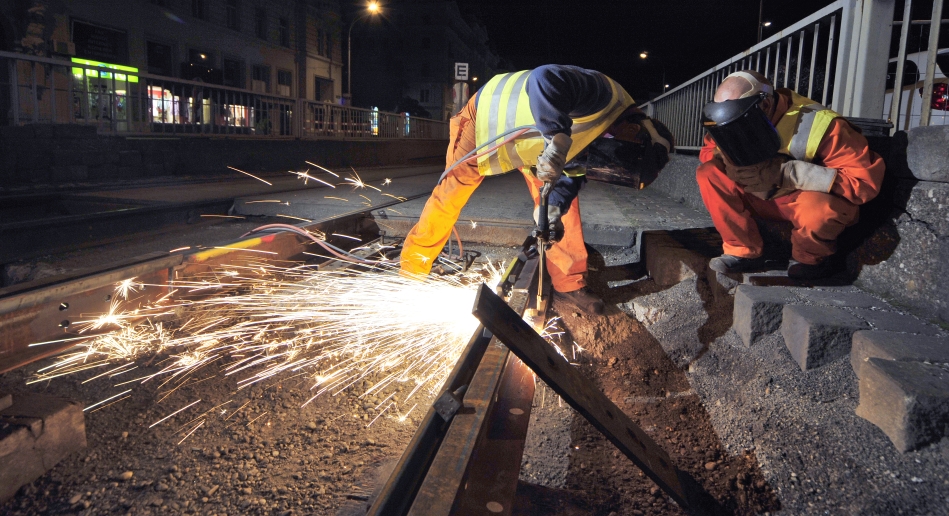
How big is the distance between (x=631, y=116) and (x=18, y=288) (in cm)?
272

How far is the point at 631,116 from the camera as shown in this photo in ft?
10.1

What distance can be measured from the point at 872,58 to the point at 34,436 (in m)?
3.89

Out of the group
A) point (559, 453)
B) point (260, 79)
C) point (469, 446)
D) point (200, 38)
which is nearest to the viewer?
point (469, 446)

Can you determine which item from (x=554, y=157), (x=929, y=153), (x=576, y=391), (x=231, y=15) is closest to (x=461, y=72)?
(x=554, y=157)

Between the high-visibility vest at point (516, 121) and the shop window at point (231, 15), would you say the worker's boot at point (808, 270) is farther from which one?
the shop window at point (231, 15)

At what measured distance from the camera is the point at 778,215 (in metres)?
3.19

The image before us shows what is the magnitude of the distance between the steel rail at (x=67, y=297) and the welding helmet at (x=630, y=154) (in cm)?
205

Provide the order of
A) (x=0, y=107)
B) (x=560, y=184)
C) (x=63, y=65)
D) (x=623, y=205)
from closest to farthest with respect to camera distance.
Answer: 1. (x=560, y=184)
2. (x=623, y=205)
3. (x=0, y=107)
4. (x=63, y=65)

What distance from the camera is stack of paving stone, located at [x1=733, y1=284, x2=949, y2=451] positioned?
166 centimetres

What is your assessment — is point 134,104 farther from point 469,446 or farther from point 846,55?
point 469,446

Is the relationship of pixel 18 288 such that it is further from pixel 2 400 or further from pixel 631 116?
→ pixel 631 116

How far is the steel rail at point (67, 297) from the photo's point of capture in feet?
6.79

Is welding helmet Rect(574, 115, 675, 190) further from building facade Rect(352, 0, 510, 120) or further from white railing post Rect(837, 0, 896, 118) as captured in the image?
building facade Rect(352, 0, 510, 120)

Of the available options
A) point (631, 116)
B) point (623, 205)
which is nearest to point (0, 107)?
point (623, 205)
